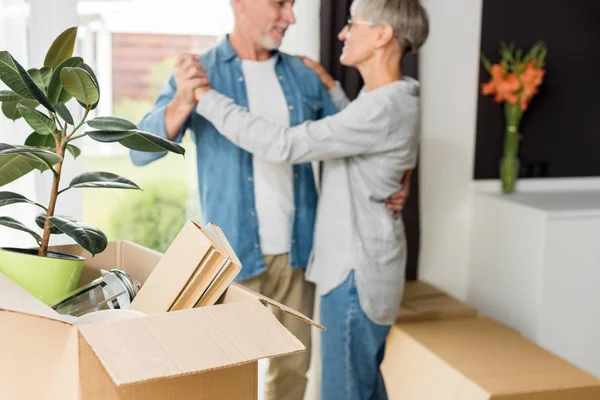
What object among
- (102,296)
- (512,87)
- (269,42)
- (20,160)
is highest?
(269,42)

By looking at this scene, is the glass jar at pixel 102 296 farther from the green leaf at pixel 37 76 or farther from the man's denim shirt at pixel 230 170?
the man's denim shirt at pixel 230 170

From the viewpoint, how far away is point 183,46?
3.18 meters

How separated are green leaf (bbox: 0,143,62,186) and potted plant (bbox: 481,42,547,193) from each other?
100 inches

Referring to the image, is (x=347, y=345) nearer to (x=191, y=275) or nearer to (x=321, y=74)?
(x=321, y=74)

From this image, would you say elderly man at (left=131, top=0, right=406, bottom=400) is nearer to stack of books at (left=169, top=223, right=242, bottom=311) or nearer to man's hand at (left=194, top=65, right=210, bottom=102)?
man's hand at (left=194, top=65, right=210, bottom=102)

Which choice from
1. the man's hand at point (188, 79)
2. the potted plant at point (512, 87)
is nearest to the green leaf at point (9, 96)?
the man's hand at point (188, 79)

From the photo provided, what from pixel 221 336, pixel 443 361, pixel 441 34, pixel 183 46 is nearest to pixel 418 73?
pixel 441 34

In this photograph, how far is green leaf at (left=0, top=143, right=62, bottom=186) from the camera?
49.2 inches

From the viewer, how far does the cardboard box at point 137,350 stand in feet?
3.45

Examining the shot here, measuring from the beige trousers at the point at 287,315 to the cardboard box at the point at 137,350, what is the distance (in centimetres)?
141

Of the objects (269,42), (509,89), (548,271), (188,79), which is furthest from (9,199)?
(509,89)

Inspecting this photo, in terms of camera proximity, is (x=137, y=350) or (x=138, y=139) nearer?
(x=137, y=350)

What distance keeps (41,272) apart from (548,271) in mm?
2365

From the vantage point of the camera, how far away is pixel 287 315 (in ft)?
8.89
